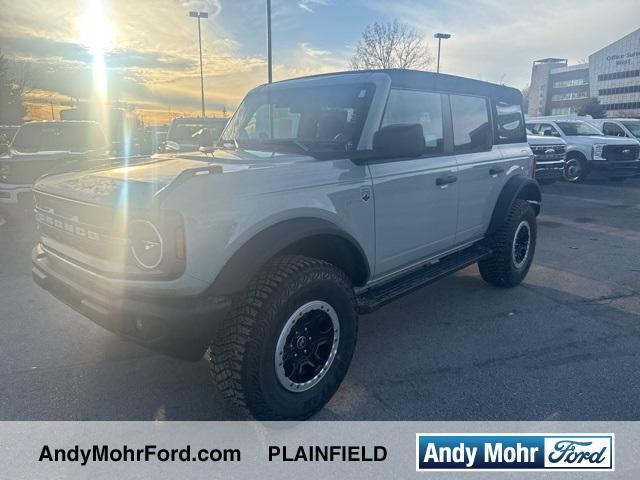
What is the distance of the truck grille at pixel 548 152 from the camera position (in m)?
13.4

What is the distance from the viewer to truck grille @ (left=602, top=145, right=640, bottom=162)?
1512 centimetres

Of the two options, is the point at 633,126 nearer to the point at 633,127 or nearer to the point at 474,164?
the point at 633,127

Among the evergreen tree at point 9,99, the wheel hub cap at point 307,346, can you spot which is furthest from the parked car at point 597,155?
the evergreen tree at point 9,99

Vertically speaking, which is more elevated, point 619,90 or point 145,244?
point 619,90

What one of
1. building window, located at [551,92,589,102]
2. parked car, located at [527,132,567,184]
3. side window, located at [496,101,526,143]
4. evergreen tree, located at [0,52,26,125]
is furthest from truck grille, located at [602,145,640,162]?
building window, located at [551,92,589,102]

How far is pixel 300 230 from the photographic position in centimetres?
268

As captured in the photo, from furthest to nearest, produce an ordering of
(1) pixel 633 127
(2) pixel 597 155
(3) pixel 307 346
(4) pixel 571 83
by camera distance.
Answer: (4) pixel 571 83 < (1) pixel 633 127 < (2) pixel 597 155 < (3) pixel 307 346

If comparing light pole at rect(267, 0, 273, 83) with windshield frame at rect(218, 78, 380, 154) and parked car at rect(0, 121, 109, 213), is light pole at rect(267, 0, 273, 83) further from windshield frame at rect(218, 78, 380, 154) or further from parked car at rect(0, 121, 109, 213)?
windshield frame at rect(218, 78, 380, 154)

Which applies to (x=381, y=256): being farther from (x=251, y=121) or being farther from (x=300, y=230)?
(x=251, y=121)

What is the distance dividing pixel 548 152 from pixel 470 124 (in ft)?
34.5

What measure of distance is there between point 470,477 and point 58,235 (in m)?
2.78

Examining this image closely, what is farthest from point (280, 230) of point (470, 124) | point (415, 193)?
point (470, 124)

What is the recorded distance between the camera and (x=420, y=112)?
3.82 metres

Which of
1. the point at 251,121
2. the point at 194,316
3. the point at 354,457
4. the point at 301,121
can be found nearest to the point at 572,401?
the point at 354,457
